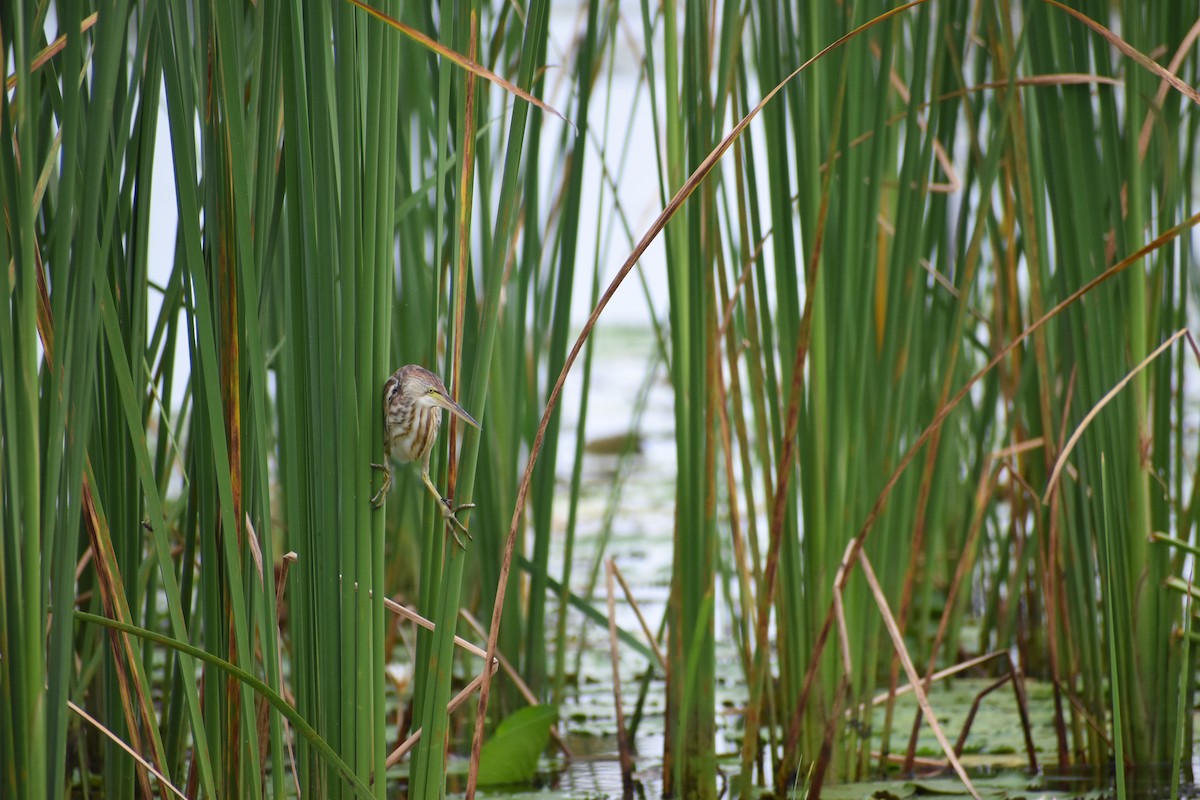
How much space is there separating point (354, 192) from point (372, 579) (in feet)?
1.23

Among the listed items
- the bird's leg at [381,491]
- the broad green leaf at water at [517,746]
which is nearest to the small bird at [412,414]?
the bird's leg at [381,491]

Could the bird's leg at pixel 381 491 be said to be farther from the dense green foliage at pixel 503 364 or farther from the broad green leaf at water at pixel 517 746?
the broad green leaf at water at pixel 517 746

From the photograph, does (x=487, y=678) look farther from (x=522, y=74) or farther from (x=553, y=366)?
(x=553, y=366)

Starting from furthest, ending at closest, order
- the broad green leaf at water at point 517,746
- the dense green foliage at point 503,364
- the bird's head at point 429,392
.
A: 1. the broad green leaf at water at point 517,746
2. the bird's head at point 429,392
3. the dense green foliage at point 503,364

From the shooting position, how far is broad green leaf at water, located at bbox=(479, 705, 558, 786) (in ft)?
6.30

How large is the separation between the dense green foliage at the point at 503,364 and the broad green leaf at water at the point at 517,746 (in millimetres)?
196

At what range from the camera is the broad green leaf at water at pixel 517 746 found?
1.92 metres

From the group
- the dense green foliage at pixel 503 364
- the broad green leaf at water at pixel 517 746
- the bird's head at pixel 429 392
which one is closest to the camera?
the dense green foliage at pixel 503 364

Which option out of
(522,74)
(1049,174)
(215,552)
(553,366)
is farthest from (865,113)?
(215,552)

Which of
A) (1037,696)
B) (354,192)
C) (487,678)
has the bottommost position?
(1037,696)

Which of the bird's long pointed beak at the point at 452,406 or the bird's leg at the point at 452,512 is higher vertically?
the bird's long pointed beak at the point at 452,406

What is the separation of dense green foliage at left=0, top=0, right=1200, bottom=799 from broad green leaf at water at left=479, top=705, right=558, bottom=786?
7.7 inches

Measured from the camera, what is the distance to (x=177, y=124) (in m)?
1.09

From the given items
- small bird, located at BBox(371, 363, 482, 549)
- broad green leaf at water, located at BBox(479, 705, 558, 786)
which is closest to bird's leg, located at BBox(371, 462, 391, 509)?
small bird, located at BBox(371, 363, 482, 549)
